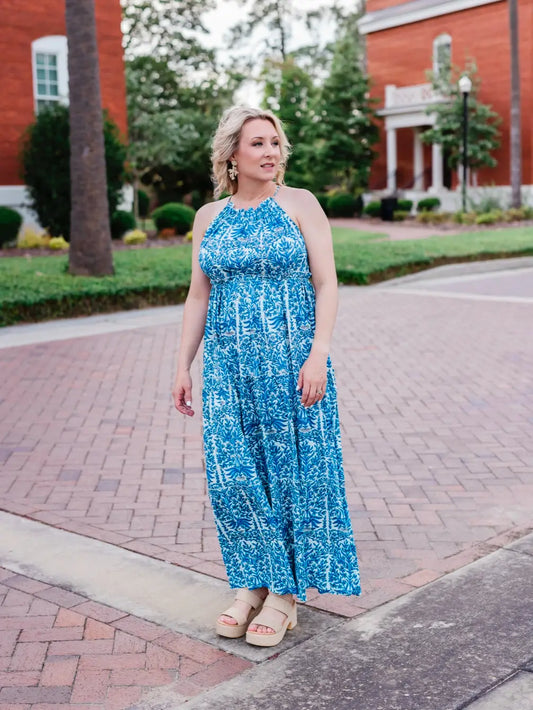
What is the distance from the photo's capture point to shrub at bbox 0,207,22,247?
64.2ft

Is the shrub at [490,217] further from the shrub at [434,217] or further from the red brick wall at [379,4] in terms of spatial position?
the red brick wall at [379,4]

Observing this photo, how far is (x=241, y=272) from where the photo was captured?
3.31 metres

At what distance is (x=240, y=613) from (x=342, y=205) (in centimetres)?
3012

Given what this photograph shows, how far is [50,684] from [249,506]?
2.83 ft

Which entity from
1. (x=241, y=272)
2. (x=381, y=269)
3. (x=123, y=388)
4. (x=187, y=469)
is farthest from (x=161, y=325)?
(x=241, y=272)

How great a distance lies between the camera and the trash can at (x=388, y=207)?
97.6ft

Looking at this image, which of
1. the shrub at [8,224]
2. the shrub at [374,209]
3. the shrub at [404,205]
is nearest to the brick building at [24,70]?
the shrub at [8,224]

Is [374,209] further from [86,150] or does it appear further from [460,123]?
[86,150]

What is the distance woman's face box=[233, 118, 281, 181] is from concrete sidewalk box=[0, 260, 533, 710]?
1.63 metres

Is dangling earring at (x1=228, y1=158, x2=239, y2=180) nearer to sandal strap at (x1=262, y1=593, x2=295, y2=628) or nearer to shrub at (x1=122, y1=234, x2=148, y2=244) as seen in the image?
sandal strap at (x1=262, y1=593, x2=295, y2=628)

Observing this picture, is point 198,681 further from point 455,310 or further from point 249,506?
point 455,310

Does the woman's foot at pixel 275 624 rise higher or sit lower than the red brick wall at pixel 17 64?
lower

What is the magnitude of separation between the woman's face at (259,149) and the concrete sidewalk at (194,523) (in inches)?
64.3

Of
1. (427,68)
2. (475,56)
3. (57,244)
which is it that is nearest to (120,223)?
(57,244)
